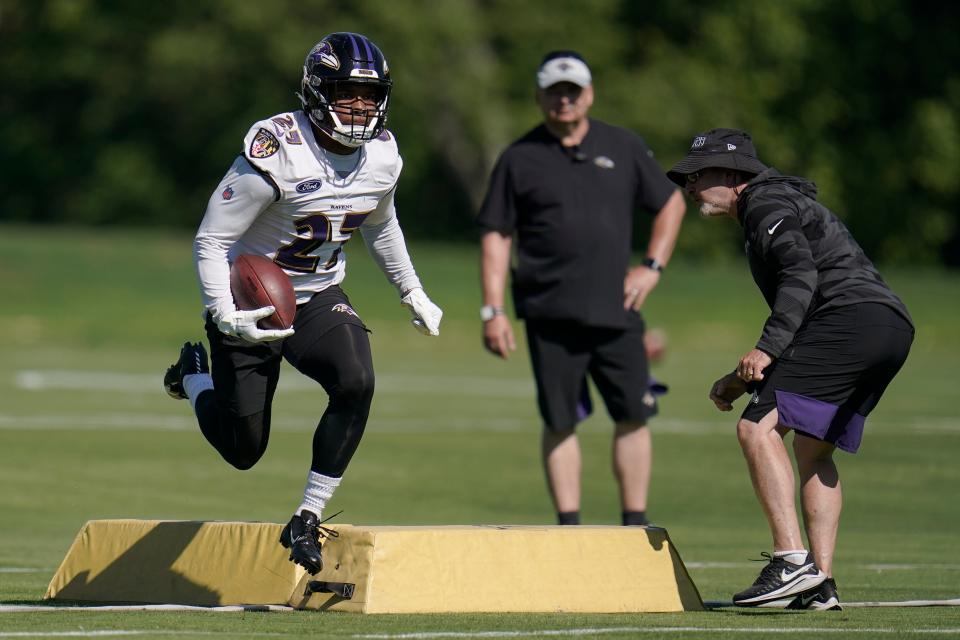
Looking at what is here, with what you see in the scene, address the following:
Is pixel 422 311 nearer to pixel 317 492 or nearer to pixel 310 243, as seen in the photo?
pixel 310 243

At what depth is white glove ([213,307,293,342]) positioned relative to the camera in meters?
6.88

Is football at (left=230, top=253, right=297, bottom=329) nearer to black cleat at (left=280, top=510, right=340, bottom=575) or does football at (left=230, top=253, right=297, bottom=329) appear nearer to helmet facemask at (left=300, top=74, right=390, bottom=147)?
helmet facemask at (left=300, top=74, right=390, bottom=147)

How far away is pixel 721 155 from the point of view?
705 centimetres

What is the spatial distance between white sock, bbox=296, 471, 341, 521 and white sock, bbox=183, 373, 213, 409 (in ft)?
3.42

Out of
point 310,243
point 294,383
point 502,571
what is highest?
point 310,243

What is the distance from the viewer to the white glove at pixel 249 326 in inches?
271

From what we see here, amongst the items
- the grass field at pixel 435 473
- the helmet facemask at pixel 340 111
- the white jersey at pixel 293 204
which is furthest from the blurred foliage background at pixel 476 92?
the helmet facemask at pixel 340 111

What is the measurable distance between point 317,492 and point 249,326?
72 centimetres

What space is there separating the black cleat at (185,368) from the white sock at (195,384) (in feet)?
0.12

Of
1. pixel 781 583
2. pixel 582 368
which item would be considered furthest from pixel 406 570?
pixel 582 368

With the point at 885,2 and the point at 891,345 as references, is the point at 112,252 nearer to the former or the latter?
the point at 885,2

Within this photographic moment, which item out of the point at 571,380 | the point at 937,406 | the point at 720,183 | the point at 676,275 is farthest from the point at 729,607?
the point at 676,275

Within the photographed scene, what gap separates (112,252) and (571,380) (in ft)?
86.7

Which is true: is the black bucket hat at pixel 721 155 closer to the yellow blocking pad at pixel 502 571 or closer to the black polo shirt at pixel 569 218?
the yellow blocking pad at pixel 502 571
